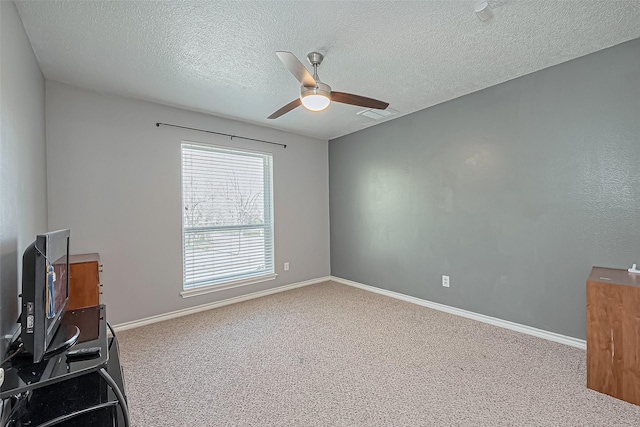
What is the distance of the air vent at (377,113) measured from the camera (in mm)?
3689

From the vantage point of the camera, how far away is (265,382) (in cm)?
212

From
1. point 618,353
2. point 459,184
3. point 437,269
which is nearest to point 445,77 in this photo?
point 459,184

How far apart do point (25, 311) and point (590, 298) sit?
323 centimetres

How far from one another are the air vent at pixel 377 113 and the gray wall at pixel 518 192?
24 centimetres

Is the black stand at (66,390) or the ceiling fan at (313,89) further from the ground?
the ceiling fan at (313,89)

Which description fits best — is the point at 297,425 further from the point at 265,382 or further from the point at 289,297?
the point at 289,297

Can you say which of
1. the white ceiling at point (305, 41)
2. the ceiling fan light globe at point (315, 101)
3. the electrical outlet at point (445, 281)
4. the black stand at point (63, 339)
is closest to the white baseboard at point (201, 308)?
the black stand at point (63, 339)

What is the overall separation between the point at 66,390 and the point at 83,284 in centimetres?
100

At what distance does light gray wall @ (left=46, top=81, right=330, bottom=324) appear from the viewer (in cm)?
285

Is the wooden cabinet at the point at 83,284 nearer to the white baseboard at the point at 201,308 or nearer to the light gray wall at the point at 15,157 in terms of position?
the light gray wall at the point at 15,157

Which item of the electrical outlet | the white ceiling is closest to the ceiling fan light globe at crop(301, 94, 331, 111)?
the white ceiling

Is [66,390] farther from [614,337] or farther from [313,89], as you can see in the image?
[614,337]

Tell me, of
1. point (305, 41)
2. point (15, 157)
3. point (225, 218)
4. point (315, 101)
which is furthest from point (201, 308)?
point (305, 41)

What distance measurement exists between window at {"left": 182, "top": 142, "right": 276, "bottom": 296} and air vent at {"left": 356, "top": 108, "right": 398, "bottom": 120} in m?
1.53
